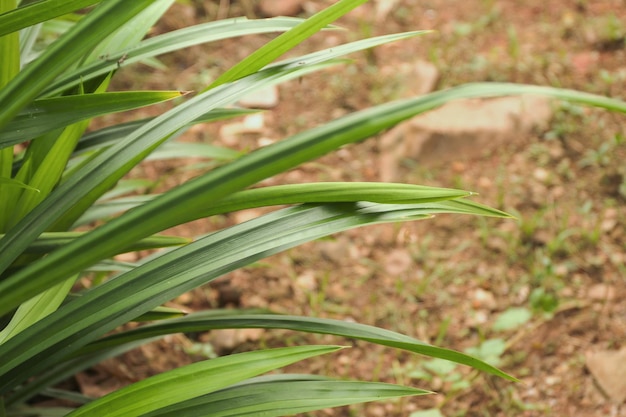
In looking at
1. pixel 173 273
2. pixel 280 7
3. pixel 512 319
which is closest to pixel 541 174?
pixel 512 319

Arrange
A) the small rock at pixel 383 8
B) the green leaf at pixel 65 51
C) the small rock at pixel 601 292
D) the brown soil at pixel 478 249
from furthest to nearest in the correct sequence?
1. the small rock at pixel 383 8
2. the small rock at pixel 601 292
3. the brown soil at pixel 478 249
4. the green leaf at pixel 65 51

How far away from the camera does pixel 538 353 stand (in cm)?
185

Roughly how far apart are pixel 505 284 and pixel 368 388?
1.00m

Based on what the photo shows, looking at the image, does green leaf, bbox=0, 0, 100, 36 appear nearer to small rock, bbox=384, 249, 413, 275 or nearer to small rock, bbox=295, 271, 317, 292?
small rock, bbox=295, 271, 317, 292

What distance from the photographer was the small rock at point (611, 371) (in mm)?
1709

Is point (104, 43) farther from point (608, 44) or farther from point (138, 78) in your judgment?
point (608, 44)

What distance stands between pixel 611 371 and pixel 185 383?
3.72 ft

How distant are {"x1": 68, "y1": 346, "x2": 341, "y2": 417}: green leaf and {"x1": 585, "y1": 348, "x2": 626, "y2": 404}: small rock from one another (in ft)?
3.25

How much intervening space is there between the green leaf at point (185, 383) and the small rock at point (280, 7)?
6.67 feet

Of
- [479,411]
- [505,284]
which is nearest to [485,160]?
[505,284]

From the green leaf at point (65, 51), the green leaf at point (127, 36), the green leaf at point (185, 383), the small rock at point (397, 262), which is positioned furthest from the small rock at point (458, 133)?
the green leaf at point (65, 51)

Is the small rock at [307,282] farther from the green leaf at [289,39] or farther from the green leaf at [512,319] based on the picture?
the green leaf at [289,39]

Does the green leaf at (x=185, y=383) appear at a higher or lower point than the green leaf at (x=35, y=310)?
lower

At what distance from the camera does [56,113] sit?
1.05m
